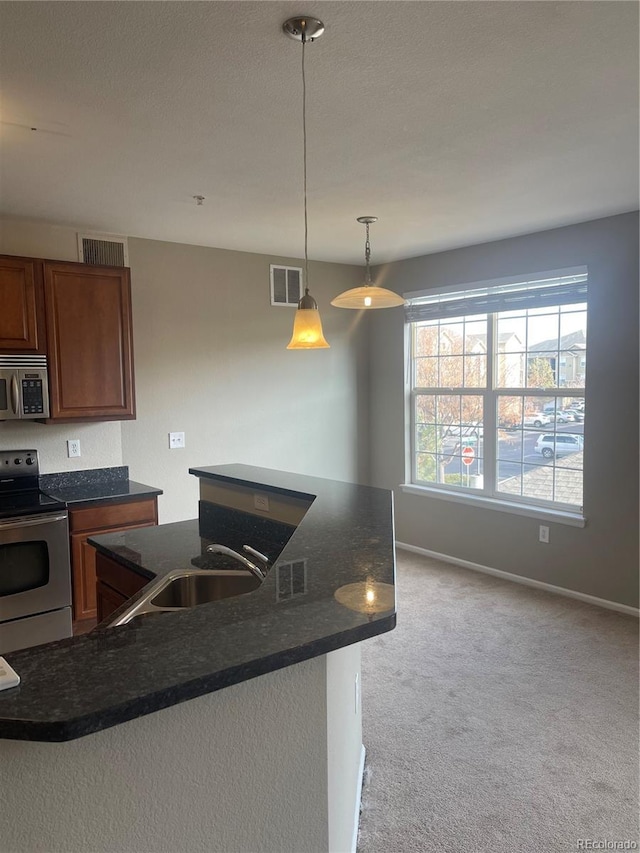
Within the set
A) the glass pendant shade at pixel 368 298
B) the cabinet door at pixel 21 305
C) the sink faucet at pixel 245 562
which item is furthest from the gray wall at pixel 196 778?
the cabinet door at pixel 21 305

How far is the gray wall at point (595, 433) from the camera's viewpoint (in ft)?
12.3

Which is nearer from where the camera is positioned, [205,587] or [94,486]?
[205,587]

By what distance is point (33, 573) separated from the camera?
10.5 feet

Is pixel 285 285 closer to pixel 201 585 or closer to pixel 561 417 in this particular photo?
pixel 561 417

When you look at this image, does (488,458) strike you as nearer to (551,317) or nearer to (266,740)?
(551,317)

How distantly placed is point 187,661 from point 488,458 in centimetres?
394

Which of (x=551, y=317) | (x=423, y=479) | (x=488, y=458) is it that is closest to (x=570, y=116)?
(x=551, y=317)

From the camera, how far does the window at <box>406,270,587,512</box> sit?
413cm

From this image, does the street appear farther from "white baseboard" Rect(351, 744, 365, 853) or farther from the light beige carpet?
"white baseboard" Rect(351, 744, 365, 853)

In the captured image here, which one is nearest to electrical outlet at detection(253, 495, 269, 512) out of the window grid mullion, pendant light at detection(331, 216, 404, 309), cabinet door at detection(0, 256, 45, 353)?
pendant light at detection(331, 216, 404, 309)

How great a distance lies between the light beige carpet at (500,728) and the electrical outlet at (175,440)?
75.8 inches

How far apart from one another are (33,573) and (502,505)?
10.3 ft

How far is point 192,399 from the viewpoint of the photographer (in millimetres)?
4441

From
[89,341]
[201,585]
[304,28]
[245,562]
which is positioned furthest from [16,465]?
[304,28]
